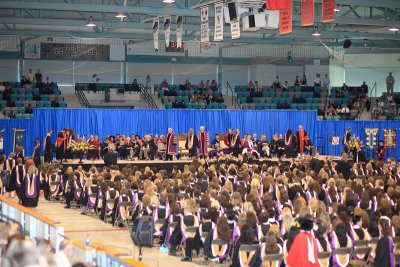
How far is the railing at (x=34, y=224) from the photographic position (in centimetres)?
1213

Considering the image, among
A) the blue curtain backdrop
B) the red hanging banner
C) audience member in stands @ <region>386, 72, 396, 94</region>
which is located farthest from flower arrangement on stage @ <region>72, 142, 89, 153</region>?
audience member in stands @ <region>386, 72, 396, 94</region>

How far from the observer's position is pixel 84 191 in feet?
78.5

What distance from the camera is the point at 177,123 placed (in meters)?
39.5

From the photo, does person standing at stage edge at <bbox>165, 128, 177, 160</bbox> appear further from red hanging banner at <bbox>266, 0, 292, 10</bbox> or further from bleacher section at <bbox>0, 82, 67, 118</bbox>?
red hanging banner at <bbox>266, 0, 292, 10</bbox>

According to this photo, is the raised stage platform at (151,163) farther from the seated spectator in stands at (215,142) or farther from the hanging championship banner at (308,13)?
the hanging championship banner at (308,13)

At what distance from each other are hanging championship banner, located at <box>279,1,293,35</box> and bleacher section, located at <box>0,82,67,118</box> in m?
15.4

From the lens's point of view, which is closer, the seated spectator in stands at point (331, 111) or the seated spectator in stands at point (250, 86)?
the seated spectator in stands at point (331, 111)

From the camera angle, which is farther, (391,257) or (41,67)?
(41,67)

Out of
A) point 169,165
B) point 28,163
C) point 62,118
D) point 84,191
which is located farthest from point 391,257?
point 62,118

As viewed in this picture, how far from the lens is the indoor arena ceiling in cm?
3019

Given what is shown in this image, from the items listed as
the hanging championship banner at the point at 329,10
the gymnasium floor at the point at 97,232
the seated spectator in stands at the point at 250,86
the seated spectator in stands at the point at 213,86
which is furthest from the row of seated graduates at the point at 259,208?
the seated spectator in stands at the point at 213,86

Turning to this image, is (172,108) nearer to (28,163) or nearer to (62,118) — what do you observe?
(62,118)

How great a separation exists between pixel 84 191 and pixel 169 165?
9.85 meters

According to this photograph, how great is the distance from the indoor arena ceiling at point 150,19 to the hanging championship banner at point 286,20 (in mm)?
3447
